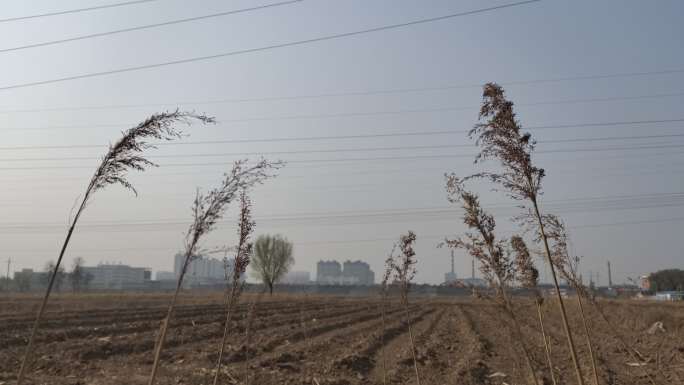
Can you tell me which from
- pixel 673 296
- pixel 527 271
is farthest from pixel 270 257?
pixel 527 271

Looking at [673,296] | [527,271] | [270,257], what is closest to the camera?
[527,271]

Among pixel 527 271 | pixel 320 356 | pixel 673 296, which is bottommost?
pixel 320 356

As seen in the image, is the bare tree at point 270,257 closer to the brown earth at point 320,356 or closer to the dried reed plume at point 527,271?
the brown earth at point 320,356

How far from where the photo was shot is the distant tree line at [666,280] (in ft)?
338

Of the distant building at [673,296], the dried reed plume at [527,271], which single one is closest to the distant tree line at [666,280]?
the distant building at [673,296]

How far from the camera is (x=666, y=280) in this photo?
346ft

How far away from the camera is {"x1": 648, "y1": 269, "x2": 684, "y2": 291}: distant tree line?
338 feet

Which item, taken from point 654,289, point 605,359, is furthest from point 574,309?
point 654,289

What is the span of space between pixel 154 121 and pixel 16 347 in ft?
56.4

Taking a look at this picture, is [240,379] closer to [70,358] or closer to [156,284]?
[70,358]

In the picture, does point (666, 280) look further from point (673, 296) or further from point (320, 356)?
point (320, 356)

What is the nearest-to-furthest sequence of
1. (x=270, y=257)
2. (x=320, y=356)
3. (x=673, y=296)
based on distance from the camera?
(x=320, y=356)
(x=673, y=296)
(x=270, y=257)

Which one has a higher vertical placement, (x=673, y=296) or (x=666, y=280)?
(x=666, y=280)

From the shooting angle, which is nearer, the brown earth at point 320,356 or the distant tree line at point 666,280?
the brown earth at point 320,356
